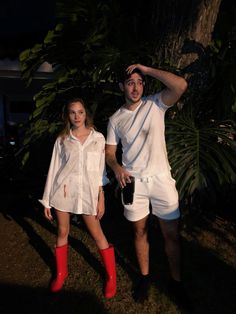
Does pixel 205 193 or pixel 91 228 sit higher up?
pixel 205 193

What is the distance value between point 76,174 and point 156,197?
27.1 inches

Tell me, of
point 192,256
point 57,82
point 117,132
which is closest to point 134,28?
point 57,82

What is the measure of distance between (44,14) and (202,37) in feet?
16.6

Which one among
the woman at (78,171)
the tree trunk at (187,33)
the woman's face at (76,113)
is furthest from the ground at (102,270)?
the tree trunk at (187,33)

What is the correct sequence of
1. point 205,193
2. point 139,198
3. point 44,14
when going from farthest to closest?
point 44,14
point 205,193
point 139,198

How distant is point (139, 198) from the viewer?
2.68 metres

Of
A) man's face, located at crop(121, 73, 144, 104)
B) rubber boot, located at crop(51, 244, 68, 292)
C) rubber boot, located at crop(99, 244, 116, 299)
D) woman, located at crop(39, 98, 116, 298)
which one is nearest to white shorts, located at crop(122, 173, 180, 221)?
woman, located at crop(39, 98, 116, 298)

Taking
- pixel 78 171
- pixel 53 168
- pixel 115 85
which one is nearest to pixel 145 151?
pixel 78 171

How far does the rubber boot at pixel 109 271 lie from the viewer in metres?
3.02

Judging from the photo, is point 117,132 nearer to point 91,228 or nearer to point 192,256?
point 91,228

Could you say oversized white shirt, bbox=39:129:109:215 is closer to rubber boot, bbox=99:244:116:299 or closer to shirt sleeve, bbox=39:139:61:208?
shirt sleeve, bbox=39:139:61:208

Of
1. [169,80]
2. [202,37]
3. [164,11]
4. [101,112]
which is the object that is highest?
[164,11]

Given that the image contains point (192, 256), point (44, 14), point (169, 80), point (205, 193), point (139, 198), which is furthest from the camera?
point (44, 14)

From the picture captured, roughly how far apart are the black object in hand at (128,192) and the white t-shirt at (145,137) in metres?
0.09
